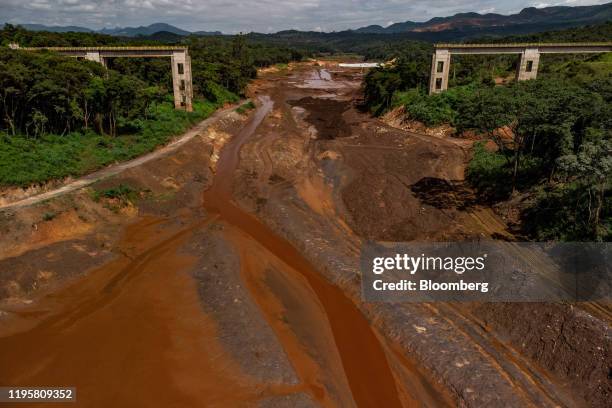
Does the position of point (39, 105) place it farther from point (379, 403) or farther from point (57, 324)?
point (379, 403)

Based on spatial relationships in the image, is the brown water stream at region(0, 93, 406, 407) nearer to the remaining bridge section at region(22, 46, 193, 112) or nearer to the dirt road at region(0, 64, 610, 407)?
the dirt road at region(0, 64, 610, 407)

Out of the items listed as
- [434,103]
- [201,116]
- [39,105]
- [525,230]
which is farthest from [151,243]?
[434,103]

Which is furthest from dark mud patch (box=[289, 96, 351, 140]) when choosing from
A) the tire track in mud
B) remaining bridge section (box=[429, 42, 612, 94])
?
the tire track in mud

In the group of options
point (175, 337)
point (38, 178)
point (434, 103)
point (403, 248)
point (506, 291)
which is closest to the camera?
point (175, 337)

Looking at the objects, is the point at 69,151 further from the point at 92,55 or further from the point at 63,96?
the point at 92,55

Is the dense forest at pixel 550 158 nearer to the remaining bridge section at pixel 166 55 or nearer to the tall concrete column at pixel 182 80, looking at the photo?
the tall concrete column at pixel 182 80
